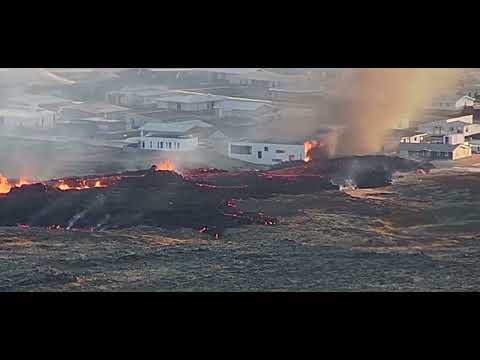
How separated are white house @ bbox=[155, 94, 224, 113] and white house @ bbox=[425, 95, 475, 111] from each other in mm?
1402

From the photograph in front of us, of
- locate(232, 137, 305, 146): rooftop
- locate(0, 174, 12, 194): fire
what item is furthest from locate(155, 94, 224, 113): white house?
locate(0, 174, 12, 194): fire

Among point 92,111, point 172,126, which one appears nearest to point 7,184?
point 92,111

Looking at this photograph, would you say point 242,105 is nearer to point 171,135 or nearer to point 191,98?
point 191,98

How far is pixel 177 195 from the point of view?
6.07 m

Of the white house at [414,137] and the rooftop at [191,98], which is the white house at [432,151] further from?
the rooftop at [191,98]

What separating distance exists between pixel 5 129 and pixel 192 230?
4.59ft

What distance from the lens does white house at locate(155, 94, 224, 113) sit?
6.07 meters

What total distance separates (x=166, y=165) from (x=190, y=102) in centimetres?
45

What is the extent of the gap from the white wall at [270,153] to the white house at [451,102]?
909 millimetres

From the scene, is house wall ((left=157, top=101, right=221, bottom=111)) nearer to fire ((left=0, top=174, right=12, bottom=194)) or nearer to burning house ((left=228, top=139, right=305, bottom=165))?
burning house ((left=228, top=139, right=305, bottom=165))
